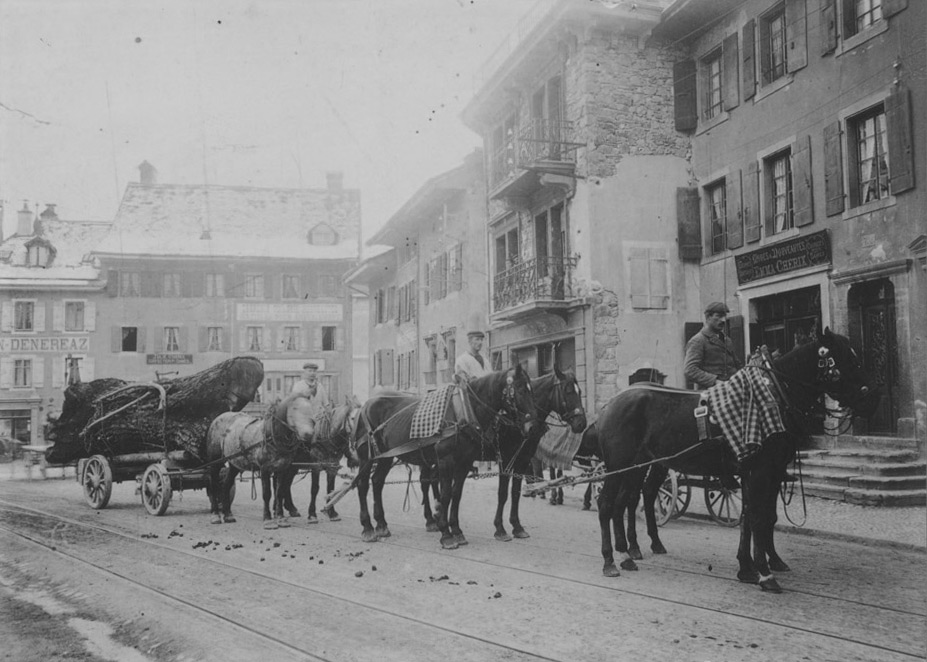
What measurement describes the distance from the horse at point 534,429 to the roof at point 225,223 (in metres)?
34.5

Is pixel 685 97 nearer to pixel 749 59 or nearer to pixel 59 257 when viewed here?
pixel 749 59

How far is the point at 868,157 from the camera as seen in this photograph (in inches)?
544

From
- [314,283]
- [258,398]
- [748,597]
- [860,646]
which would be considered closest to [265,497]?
[748,597]

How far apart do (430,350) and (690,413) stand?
23139mm

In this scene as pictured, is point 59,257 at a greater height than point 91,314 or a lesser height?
greater

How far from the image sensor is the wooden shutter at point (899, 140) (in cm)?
1255

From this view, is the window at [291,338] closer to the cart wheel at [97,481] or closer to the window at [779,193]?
the cart wheel at [97,481]

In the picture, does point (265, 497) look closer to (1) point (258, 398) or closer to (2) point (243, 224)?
(1) point (258, 398)

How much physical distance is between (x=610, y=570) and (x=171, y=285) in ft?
129

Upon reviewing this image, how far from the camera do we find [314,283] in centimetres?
4400

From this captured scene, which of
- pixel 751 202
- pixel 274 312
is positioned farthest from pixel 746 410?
pixel 274 312

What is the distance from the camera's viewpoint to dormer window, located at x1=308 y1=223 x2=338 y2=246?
44.7m

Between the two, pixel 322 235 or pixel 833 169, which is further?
pixel 322 235

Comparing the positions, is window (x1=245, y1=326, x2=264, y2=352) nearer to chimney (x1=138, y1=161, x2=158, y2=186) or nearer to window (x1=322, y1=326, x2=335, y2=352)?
window (x1=322, y1=326, x2=335, y2=352)
